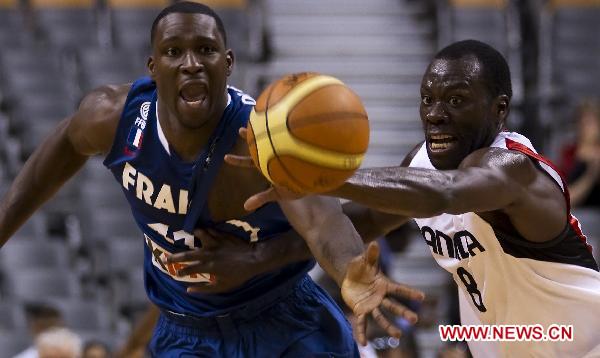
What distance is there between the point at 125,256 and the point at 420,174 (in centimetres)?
665

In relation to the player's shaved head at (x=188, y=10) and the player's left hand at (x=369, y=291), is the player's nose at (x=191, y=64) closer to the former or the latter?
the player's shaved head at (x=188, y=10)

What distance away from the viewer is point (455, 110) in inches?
163

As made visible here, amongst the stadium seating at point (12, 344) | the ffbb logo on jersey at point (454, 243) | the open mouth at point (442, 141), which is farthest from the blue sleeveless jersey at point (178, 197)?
the stadium seating at point (12, 344)

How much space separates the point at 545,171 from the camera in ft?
13.3

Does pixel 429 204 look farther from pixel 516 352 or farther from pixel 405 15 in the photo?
pixel 405 15

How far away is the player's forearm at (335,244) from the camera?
3.94 meters

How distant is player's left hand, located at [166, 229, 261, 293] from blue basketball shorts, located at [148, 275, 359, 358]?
175mm

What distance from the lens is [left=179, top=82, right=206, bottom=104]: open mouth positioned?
4.33 meters

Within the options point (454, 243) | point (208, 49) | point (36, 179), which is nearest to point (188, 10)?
point (208, 49)

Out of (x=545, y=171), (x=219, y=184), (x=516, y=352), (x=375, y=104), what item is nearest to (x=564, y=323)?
(x=516, y=352)

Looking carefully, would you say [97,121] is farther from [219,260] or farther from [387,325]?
[387,325]

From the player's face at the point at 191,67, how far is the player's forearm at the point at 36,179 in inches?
28.1

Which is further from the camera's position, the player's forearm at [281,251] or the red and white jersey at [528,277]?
the player's forearm at [281,251]

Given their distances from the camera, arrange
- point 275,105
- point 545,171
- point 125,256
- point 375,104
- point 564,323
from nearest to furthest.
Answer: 1. point 275,105
2. point 545,171
3. point 564,323
4. point 125,256
5. point 375,104
